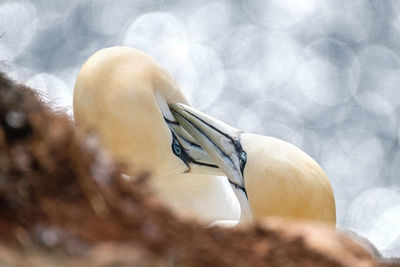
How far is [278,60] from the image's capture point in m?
7.48

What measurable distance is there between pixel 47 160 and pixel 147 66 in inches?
46.5

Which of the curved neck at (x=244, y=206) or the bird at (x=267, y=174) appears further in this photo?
the curved neck at (x=244, y=206)

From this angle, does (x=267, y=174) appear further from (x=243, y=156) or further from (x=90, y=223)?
(x=90, y=223)

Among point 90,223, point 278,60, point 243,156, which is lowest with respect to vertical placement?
point 278,60

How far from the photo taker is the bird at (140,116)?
5.38 feet

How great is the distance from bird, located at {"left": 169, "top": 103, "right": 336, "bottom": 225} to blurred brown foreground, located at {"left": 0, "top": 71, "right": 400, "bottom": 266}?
0.72 m

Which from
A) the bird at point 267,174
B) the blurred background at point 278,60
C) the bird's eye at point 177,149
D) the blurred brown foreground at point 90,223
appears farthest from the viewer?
the blurred background at point 278,60

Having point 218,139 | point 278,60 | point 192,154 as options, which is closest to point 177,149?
point 192,154

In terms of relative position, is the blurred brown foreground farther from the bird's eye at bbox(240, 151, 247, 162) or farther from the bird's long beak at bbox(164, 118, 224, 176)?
the bird's long beak at bbox(164, 118, 224, 176)

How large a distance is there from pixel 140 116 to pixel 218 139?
9.8 inches

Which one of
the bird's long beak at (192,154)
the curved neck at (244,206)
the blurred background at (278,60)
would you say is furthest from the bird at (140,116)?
the blurred background at (278,60)

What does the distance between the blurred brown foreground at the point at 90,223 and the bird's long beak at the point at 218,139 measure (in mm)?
934

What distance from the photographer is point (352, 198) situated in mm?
6406

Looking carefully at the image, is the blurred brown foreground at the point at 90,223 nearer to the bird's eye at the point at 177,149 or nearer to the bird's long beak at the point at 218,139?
the bird's long beak at the point at 218,139
